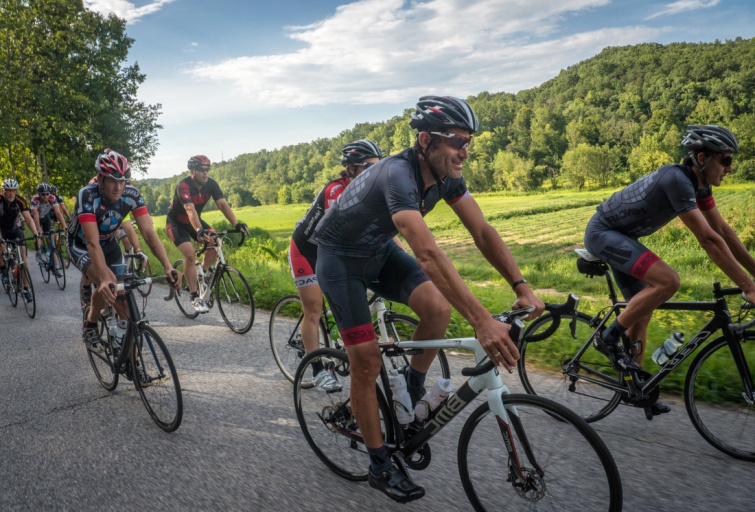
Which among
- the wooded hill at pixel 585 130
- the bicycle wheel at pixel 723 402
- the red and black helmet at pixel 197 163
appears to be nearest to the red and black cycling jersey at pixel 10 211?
the red and black helmet at pixel 197 163

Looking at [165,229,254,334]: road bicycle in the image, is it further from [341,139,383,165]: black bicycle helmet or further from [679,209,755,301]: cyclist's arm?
[679,209,755,301]: cyclist's arm

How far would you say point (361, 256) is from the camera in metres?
2.85

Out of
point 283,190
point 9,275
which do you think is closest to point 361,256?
point 9,275

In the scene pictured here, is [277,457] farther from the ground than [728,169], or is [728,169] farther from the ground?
[728,169]

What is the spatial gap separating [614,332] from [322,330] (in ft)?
7.95

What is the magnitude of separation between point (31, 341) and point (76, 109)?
97.6 ft

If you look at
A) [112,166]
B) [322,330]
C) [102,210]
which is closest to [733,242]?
[322,330]

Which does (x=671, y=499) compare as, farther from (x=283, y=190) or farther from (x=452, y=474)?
(x=283, y=190)

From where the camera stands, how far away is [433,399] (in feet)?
8.87

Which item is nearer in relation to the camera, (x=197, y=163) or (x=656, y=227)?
(x=656, y=227)

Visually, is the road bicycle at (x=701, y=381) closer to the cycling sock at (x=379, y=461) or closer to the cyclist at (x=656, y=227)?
the cyclist at (x=656, y=227)

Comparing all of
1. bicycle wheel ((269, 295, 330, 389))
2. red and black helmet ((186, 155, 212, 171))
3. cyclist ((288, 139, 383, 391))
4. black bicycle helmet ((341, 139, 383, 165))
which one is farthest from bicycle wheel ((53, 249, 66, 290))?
black bicycle helmet ((341, 139, 383, 165))

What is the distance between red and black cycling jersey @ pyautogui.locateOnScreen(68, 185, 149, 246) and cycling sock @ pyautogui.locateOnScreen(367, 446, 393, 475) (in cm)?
325

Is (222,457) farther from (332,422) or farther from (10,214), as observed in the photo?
(10,214)
